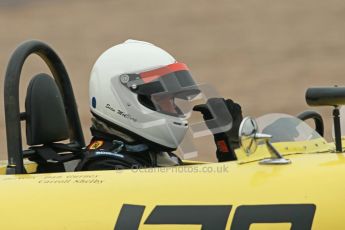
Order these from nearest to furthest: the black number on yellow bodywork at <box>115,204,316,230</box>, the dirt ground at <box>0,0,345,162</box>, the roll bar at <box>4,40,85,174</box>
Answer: the black number on yellow bodywork at <box>115,204,316,230</box>
the roll bar at <box>4,40,85,174</box>
the dirt ground at <box>0,0,345,162</box>

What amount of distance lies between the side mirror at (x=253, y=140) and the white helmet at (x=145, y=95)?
104 centimetres

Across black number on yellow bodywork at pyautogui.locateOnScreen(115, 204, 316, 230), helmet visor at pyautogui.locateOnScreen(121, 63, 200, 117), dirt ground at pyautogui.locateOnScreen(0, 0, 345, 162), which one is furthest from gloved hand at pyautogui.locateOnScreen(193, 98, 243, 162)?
dirt ground at pyautogui.locateOnScreen(0, 0, 345, 162)

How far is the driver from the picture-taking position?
183 inches

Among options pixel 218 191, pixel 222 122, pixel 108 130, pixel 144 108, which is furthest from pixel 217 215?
pixel 108 130

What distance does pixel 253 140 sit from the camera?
144 inches

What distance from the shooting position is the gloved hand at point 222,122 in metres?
4.50

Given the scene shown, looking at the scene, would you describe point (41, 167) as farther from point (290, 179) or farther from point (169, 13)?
point (169, 13)

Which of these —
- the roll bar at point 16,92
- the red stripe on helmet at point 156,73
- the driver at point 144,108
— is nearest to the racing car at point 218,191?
the roll bar at point 16,92

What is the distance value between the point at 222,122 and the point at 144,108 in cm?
43

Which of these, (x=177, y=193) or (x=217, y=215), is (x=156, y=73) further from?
(x=217, y=215)

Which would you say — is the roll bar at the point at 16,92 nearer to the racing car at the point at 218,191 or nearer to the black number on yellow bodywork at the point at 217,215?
the racing car at the point at 218,191

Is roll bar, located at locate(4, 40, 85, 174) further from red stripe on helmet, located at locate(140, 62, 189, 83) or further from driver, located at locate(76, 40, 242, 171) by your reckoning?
red stripe on helmet, located at locate(140, 62, 189, 83)

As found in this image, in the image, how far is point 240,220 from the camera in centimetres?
349

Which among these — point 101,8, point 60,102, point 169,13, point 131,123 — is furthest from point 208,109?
point 101,8
